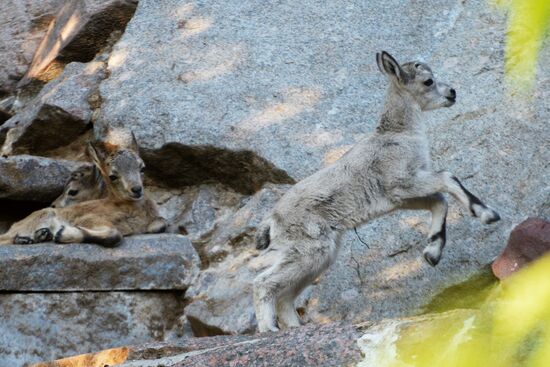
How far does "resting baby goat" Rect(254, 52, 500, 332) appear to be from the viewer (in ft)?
19.6

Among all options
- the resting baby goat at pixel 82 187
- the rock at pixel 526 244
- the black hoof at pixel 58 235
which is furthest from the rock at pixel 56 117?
the rock at pixel 526 244

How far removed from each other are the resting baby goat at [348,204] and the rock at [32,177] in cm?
374

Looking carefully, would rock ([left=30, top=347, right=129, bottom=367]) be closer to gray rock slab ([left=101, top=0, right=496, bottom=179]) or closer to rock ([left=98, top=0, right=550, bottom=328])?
Result: rock ([left=98, top=0, right=550, bottom=328])

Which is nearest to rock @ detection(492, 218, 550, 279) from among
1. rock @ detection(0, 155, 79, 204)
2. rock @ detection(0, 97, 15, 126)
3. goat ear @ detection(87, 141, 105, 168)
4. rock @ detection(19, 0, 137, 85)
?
→ goat ear @ detection(87, 141, 105, 168)

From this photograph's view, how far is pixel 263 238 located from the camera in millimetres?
6195

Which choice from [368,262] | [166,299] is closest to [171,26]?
[166,299]

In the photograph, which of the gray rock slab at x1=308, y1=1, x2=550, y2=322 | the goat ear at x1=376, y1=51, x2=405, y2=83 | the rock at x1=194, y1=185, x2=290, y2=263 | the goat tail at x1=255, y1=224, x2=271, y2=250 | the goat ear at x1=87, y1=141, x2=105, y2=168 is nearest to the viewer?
the goat tail at x1=255, y1=224, x2=271, y2=250

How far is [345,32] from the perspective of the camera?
973 centimetres

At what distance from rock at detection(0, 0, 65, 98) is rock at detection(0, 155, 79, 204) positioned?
8.20ft

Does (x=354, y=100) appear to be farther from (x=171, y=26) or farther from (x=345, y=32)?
(x=171, y=26)

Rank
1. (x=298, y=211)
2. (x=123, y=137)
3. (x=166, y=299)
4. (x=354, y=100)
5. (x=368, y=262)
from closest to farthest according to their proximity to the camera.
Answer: (x=298, y=211) < (x=368, y=262) < (x=166, y=299) < (x=354, y=100) < (x=123, y=137)

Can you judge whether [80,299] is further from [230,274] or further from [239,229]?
[239,229]

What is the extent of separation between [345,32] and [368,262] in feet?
10.4

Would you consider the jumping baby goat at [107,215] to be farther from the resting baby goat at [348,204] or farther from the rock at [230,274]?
the resting baby goat at [348,204]
